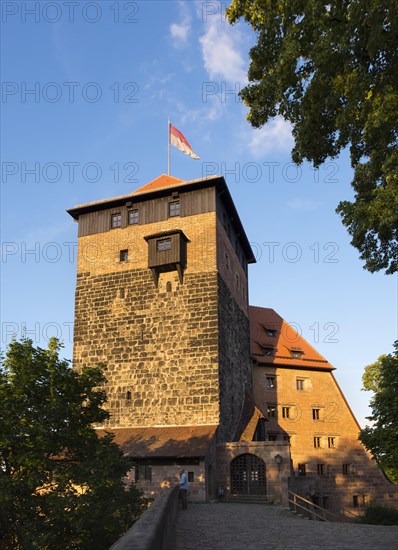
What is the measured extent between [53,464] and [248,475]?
11585 mm

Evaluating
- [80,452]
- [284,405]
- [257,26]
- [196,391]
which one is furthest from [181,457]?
[257,26]

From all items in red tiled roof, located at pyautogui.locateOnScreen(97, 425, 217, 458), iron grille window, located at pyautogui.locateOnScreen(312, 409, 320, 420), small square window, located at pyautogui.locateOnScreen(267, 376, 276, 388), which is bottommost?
red tiled roof, located at pyautogui.locateOnScreen(97, 425, 217, 458)

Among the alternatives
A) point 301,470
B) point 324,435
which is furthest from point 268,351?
point 301,470

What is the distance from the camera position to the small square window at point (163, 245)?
29833 mm

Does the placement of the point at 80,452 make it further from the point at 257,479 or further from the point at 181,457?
the point at 257,479

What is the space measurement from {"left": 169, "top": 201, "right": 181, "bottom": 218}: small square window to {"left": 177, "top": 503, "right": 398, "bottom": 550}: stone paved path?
58.6 ft

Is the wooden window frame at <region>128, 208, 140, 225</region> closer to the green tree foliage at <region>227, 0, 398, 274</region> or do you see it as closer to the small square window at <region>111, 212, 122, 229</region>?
the small square window at <region>111, 212, 122, 229</region>

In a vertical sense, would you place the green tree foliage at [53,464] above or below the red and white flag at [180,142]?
below

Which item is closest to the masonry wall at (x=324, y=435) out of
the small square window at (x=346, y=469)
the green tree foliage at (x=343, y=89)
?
the small square window at (x=346, y=469)

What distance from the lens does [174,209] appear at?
31328 millimetres

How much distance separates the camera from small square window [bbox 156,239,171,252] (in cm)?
2983

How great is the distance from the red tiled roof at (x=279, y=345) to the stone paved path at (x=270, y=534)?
22.0 m

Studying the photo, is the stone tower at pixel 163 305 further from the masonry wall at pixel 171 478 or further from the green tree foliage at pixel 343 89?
the green tree foliage at pixel 343 89

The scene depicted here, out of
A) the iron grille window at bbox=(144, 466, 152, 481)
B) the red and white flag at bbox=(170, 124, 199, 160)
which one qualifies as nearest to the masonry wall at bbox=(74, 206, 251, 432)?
the iron grille window at bbox=(144, 466, 152, 481)
